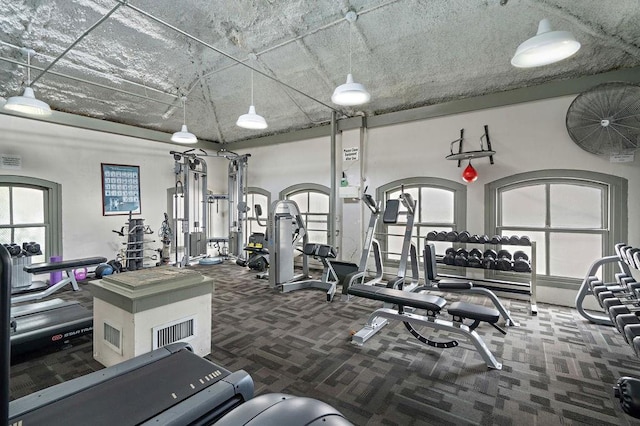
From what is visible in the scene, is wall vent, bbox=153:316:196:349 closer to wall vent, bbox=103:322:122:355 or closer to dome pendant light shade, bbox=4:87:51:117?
wall vent, bbox=103:322:122:355

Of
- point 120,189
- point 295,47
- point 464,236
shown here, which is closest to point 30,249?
point 120,189

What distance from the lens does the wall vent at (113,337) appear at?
2.34 m

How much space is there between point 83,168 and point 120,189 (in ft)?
2.34

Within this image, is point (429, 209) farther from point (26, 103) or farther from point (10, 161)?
point (10, 161)

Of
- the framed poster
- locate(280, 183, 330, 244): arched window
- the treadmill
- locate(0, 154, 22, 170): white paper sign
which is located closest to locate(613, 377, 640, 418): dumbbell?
the treadmill

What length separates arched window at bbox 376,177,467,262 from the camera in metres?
4.92

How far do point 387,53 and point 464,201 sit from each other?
2555 mm

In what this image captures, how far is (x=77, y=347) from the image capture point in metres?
2.91

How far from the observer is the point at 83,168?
5.66 m

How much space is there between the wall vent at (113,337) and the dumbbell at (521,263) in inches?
174

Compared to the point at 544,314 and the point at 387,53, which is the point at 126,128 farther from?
the point at 544,314

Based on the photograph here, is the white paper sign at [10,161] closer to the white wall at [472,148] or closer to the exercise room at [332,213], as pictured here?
the exercise room at [332,213]

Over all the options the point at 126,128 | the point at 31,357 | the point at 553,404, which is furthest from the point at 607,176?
the point at 126,128

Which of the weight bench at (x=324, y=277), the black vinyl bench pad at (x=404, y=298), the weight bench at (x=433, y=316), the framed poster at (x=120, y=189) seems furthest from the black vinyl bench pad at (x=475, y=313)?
the framed poster at (x=120, y=189)
